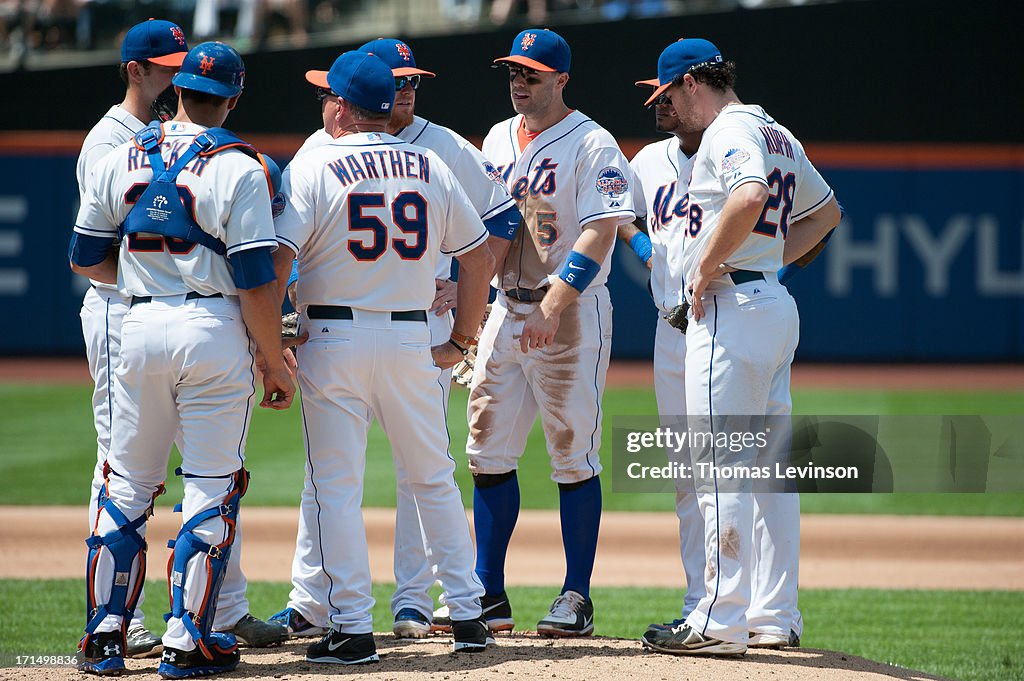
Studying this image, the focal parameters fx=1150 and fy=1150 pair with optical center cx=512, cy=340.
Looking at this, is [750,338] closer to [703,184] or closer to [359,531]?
[703,184]

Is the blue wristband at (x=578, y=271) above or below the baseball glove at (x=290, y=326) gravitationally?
above

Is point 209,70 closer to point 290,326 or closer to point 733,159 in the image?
point 290,326

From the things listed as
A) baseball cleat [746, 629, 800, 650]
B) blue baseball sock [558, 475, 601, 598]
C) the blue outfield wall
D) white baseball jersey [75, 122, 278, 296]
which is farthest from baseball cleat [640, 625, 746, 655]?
the blue outfield wall

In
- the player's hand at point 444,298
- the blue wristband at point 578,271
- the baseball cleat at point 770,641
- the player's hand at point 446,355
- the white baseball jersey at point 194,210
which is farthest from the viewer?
the player's hand at point 444,298

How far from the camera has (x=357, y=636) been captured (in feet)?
12.7

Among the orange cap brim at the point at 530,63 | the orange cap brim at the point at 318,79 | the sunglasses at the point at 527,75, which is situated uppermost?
the orange cap brim at the point at 530,63

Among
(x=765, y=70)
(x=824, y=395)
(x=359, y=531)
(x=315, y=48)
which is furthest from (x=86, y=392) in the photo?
(x=359, y=531)

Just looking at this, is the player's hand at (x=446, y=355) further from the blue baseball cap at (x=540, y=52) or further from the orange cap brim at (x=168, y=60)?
the orange cap brim at (x=168, y=60)

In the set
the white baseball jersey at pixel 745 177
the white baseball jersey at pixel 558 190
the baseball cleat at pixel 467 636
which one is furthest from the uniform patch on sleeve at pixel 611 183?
the baseball cleat at pixel 467 636

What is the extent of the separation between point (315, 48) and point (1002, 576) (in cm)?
1246

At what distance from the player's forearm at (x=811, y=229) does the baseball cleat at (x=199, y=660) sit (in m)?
2.55

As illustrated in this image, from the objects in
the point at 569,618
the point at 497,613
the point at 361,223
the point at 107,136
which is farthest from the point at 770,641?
the point at 107,136

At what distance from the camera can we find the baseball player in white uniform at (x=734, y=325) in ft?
13.0

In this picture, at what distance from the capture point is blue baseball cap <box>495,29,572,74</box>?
182 inches
